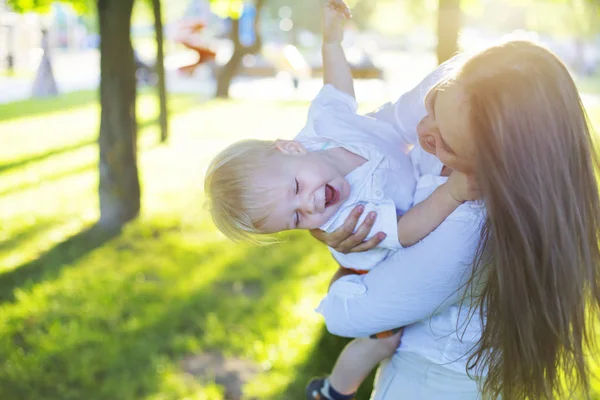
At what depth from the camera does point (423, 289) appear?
1513 millimetres

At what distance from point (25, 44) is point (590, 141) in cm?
2345

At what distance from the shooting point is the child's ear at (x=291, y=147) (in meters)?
1.95

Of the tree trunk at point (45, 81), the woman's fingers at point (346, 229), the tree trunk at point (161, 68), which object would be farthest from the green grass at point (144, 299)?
the tree trunk at point (45, 81)

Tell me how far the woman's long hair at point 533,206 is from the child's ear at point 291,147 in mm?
705

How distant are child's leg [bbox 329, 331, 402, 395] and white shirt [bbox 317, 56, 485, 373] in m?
0.06

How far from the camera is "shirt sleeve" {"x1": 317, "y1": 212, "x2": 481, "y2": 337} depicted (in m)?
1.44

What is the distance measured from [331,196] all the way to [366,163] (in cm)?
15

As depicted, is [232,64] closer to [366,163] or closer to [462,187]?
[366,163]

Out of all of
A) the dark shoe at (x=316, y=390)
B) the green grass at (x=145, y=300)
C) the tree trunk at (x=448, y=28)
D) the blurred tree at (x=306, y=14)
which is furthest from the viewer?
the blurred tree at (x=306, y=14)

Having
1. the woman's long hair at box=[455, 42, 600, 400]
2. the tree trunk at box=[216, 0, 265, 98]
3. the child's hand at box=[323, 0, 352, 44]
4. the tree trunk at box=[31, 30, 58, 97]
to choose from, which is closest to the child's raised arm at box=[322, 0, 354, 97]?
the child's hand at box=[323, 0, 352, 44]

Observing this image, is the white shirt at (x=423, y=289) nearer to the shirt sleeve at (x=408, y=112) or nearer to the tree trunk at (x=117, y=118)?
the shirt sleeve at (x=408, y=112)

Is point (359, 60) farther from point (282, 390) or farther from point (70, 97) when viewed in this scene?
point (282, 390)

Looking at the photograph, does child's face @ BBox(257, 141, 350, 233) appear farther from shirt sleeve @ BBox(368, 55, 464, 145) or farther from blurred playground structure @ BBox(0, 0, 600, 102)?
blurred playground structure @ BBox(0, 0, 600, 102)

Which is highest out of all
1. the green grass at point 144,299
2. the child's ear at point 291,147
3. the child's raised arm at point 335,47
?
the child's raised arm at point 335,47
